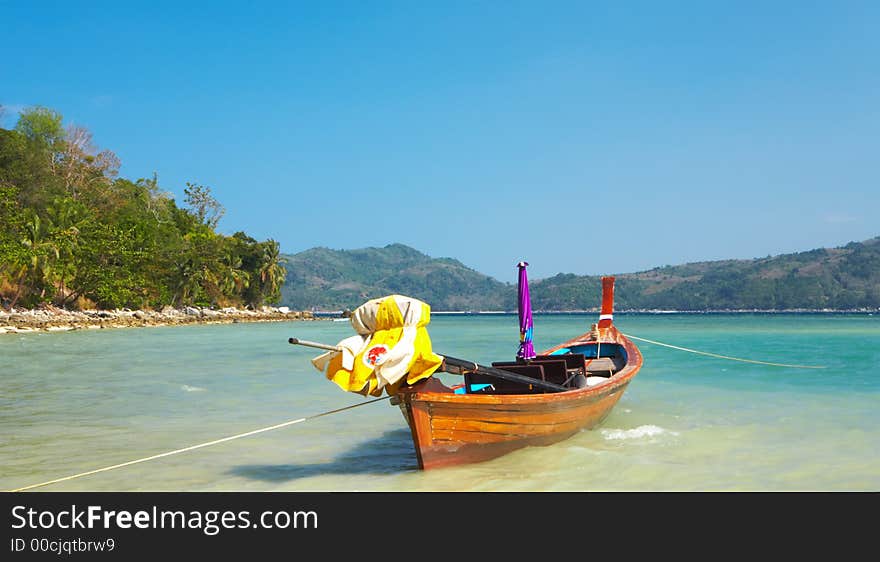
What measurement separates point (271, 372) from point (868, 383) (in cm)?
1703

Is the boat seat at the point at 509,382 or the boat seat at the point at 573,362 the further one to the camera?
the boat seat at the point at 573,362

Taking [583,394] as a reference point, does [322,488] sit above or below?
below

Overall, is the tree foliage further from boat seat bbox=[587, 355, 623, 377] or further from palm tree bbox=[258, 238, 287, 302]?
boat seat bbox=[587, 355, 623, 377]

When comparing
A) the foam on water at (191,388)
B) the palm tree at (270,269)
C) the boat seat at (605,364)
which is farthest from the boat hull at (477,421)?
the palm tree at (270,269)

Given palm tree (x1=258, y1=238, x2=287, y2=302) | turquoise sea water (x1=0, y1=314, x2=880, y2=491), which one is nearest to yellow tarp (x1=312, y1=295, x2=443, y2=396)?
turquoise sea water (x1=0, y1=314, x2=880, y2=491)

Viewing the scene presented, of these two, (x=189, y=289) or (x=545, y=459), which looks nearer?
(x=545, y=459)

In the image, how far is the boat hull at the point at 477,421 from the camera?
25.1 ft

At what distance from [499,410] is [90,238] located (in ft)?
154

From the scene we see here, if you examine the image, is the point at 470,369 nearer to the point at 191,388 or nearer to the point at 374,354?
the point at 374,354

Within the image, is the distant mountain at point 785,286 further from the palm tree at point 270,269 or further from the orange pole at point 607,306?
the orange pole at point 607,306

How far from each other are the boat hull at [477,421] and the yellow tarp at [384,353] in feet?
1.10
